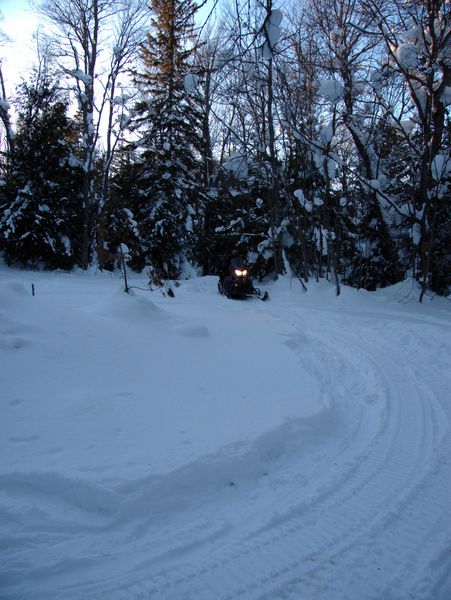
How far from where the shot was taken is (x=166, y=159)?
1661cm

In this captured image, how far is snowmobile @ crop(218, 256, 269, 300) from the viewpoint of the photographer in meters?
Answer: 10.9

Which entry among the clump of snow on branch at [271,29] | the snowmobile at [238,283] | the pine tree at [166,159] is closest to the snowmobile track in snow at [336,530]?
the clump of snow on branch at [271,29]

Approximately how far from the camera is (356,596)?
1.83 metres

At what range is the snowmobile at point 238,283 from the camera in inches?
430

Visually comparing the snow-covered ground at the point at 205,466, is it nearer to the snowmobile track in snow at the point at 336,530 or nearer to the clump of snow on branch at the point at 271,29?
the snowmobile track in snow at the point at 336,530

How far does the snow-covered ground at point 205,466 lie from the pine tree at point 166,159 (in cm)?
1182

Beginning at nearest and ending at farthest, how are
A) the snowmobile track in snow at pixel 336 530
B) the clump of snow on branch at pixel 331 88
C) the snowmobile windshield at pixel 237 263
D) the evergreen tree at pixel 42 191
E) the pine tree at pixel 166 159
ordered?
the snowmobile track in snow at pixel 336 530
the clump of snow on branch at pixel 331 88
the snowmobile windshield at pixel 237 263
the evergreen tree at pixel 42 191
the pine tree at pixel 166 159

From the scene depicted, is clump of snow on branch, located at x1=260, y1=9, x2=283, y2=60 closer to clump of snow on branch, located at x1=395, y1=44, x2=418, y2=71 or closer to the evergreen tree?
clump of snow on branch, located at x1=395, y1=44, x2=418, y2=71

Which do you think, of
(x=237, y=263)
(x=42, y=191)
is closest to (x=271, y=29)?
(x=237, y=263)

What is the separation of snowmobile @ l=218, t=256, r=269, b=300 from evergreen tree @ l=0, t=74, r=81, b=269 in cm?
723

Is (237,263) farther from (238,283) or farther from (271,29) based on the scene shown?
(271,29)

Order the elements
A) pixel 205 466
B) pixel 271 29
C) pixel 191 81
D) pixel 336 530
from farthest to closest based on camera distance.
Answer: pixel 191 81 → pixel 205 466 → pixel 271 29 → pixel 336 530

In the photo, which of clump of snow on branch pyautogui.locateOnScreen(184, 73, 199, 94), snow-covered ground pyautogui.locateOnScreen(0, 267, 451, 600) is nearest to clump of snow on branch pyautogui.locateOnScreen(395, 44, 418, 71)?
snow-covered ground pyautogui.locateOnScreen(0, 267, 451, 600)

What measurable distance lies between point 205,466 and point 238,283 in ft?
27.4
